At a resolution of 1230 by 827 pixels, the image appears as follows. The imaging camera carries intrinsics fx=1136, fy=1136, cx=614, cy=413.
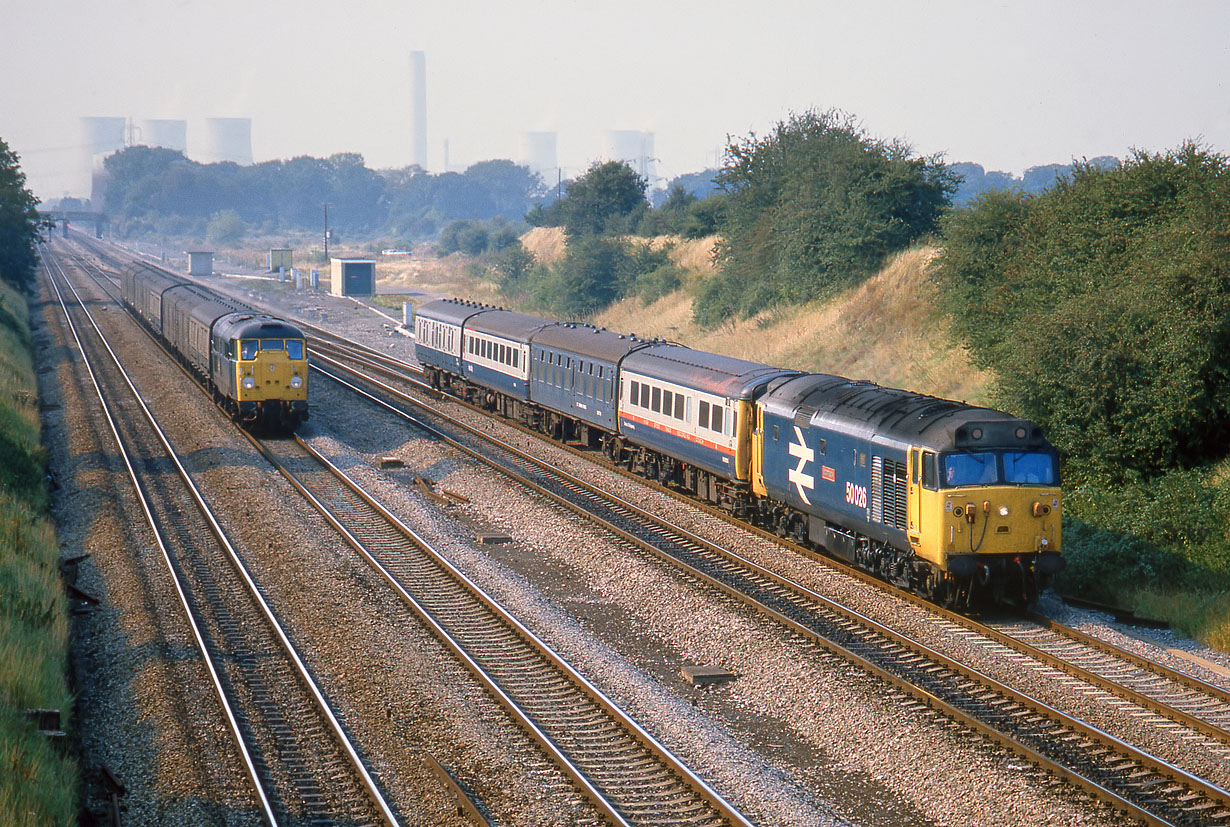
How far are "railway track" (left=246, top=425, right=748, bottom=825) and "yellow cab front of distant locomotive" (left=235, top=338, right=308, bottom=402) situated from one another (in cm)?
1006

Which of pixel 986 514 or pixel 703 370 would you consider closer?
pixel 986 514

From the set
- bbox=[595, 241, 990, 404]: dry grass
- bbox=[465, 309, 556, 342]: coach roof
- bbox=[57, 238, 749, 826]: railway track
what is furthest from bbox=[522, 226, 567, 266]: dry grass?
bbox=[57, 238, 749, 826]: railway track

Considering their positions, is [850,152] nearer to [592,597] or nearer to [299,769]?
[592,597]

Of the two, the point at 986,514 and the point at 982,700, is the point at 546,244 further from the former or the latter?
the point at 982,700

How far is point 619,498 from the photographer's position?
25.6 metres

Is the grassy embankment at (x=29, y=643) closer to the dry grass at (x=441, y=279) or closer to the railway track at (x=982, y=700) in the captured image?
the railway track at (x=982, y=700)

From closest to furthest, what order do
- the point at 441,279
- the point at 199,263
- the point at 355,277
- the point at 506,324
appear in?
1. the point at 506,324
2. the point at 355,277
3. the point at 441,279
4. the point at 199,263

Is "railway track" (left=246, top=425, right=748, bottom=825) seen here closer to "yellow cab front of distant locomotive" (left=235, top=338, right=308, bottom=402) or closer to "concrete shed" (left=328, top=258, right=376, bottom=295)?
"yellow cab front of distant locomotive" (left=235, top=338, right=308, bottom=402)

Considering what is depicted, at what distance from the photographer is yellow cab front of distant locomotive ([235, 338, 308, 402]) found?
106 ft

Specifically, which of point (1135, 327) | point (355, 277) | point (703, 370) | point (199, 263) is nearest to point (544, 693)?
point (703, 370)

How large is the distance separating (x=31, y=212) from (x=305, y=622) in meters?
65.4

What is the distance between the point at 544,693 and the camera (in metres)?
14.3

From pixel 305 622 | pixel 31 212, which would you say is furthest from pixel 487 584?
pixel 31 212

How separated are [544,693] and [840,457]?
7.32 metres
